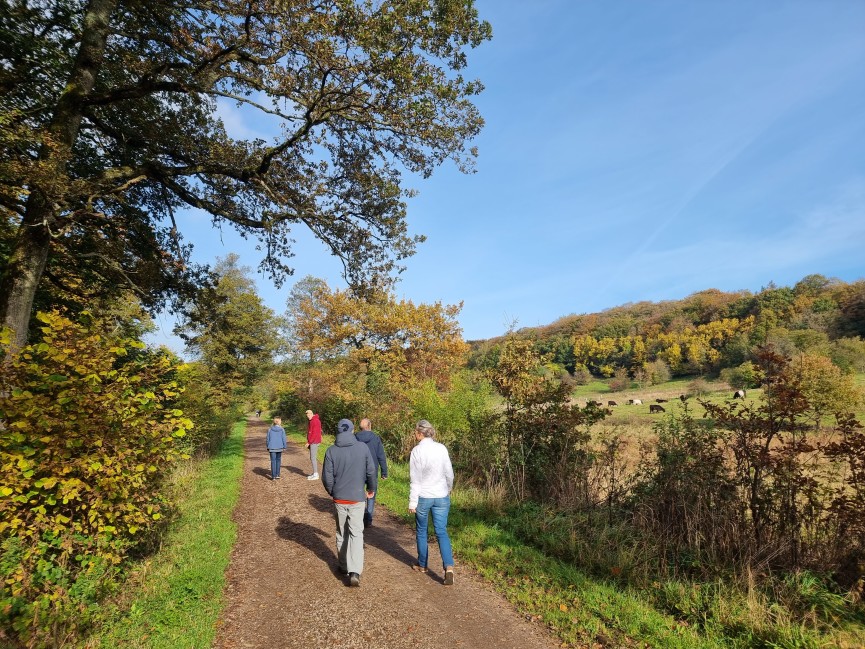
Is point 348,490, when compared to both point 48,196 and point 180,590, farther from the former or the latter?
point 48,196

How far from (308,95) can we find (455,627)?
27.5 ft

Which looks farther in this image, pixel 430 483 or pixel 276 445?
pixel 276 445

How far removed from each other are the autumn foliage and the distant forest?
30.0 meters

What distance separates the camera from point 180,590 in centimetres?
488

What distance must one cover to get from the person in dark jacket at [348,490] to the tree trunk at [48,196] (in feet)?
15.4

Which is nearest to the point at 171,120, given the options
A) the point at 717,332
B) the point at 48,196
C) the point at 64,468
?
the point at 48,196

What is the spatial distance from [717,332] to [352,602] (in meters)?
83.8

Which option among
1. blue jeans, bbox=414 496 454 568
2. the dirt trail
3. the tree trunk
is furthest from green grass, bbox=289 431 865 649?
the tree trunk

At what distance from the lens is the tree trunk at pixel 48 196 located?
18.7 ft

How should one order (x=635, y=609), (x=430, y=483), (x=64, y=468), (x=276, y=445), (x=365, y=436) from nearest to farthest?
(x=64, y=468)
(x=635, y=609)
(x=430, y=483)
(x=365, y=436)
(x=276, y=445)

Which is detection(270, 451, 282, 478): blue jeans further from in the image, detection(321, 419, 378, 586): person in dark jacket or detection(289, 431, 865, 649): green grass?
detection(289, 431, 865, 649): green grass

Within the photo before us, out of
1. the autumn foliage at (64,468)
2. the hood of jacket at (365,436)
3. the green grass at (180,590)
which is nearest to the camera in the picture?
the autumn foliage at (64,468)

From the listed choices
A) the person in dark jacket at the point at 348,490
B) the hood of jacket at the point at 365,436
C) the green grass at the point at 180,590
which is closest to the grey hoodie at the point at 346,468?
the person in dark jacket at the point at 348,490

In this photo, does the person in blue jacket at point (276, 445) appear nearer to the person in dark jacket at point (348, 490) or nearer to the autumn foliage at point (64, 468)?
the person in dark jacket at point (348, 490)
